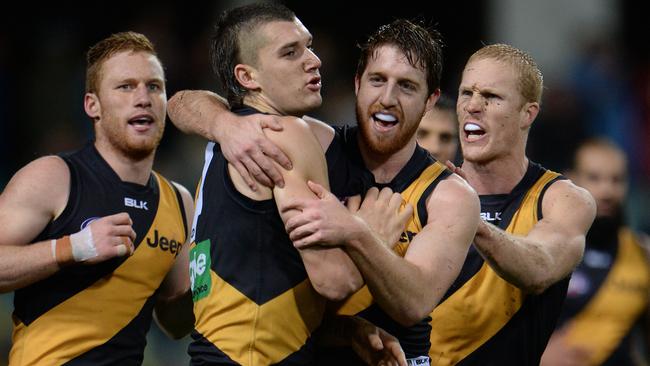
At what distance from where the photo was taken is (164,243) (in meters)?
5.61

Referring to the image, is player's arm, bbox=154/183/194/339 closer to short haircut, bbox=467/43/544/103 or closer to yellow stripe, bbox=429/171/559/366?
yellow stripe, bbox=429/171/559/366

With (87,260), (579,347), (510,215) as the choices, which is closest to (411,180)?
(510,215)

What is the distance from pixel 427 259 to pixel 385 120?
0.73 m

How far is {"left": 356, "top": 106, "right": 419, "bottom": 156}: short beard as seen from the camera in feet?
15.2

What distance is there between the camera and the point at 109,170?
558cm

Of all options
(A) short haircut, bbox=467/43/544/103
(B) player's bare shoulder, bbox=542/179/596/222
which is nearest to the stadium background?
(A) short haircut, bbox=467/43/544/103

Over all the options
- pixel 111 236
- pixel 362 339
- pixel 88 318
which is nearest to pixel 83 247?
pixel 111 236

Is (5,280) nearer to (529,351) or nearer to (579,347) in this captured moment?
(529,351)

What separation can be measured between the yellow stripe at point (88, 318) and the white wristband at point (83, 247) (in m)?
0.30

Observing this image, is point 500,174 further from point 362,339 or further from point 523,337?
point 362,339

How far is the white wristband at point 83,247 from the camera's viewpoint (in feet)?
16.5

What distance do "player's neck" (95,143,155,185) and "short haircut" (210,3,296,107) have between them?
1.25m

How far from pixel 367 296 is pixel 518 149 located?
4.40 feet

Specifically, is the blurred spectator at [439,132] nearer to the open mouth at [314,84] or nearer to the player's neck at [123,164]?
the player's neck at [123,164]
